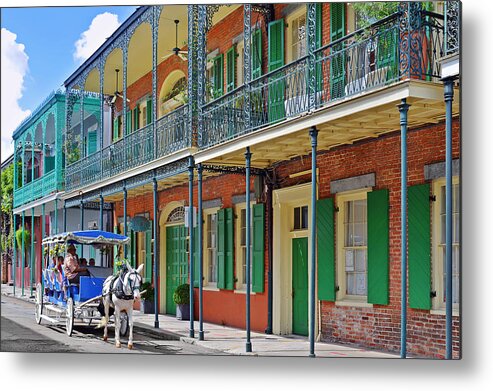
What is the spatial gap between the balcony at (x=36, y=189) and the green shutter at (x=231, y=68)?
5.77 m

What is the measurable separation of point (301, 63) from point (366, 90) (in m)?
1.88

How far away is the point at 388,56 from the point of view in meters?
9.75

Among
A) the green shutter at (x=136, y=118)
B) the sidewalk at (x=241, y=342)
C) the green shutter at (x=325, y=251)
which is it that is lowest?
the sidewalk at (x=241, y=342)

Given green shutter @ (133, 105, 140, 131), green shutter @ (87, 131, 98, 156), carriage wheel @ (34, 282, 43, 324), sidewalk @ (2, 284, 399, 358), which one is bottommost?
sidewalk @ (2, 284, 399, 358)

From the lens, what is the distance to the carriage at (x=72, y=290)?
1336 centimetres

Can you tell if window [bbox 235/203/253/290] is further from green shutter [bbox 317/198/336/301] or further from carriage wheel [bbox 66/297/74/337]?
carriage wheel [bbox 66/297/74/337]

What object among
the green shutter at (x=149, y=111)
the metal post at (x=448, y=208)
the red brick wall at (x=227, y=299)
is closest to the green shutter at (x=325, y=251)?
the red brick wall at (x=227, y=299)

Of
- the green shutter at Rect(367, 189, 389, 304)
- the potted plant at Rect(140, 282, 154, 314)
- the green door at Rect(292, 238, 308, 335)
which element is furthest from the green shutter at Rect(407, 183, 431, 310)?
the potted plant at Rect(140, 282, 154, 314)

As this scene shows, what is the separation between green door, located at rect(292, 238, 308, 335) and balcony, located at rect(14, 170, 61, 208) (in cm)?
769

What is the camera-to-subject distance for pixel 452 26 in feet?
29.0

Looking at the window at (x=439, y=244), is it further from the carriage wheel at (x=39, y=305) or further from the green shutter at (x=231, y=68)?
the carriage wheel at (x=39, y=305)

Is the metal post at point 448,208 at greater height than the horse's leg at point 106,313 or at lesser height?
greater

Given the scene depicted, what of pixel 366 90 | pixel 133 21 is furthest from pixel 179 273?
pixel 366 90

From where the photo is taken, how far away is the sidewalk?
10.9 m
